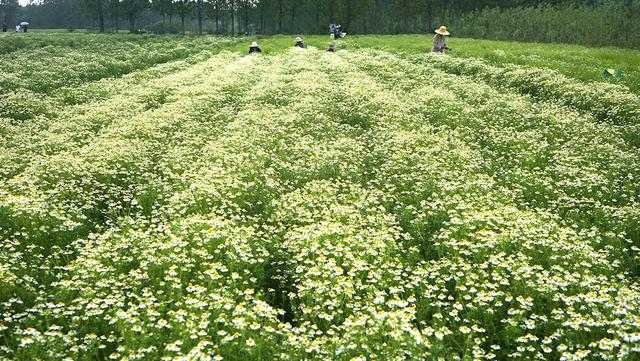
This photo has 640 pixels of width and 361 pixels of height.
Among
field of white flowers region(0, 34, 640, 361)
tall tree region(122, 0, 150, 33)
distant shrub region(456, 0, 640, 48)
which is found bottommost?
field of white flowers region(0, 34, 640, 361)

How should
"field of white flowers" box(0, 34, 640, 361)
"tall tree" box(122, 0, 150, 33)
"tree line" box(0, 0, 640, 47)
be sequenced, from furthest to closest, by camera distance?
"tall tree" box(122, 0, 150, 33)
"tree line" box(0, 0, 640, 47)
"field of white flowers" box(0, 34, 640, 361)

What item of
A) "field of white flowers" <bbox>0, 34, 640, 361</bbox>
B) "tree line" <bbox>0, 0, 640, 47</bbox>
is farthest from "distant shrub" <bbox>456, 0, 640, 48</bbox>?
"field of white flowers" <bbox>0, 34, 640, 361</bbox>

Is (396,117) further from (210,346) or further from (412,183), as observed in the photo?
(210,346)

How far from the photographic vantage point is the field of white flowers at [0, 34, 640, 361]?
591cm

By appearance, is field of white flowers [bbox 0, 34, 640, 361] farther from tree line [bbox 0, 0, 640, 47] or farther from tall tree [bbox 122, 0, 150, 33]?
tall tree [bbox 122, 0, 150, 33]

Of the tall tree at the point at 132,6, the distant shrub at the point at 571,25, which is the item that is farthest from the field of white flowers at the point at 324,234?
the tall tree at the point at 132,6

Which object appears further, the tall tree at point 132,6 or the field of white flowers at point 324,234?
the tall tree at point 132,6

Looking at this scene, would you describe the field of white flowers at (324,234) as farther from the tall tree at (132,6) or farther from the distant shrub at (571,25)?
the tall tree at (132,6)

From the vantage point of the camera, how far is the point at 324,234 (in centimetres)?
838

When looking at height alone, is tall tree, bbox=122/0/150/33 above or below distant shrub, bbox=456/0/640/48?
above

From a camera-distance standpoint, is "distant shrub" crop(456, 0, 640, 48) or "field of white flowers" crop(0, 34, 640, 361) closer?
"field of white flowers" crop(0, 34, 640, 361)

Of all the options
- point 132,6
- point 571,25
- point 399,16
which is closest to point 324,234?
point 571,25

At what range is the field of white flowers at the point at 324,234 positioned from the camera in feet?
19.4

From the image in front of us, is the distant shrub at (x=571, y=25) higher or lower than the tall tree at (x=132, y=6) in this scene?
lower
